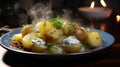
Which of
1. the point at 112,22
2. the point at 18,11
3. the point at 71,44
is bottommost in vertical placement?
the point at 18,11

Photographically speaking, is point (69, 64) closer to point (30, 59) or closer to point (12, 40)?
point (30, 59)

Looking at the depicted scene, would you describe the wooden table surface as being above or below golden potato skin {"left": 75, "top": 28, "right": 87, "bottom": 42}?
below

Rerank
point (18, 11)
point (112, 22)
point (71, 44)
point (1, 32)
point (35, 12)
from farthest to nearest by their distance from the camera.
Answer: point (18, 11) → point (35, 12) → point (112, 22) → point (1, 32) → point (71, 44)

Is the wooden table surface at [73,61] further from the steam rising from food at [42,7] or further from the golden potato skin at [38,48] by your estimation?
the steam rising from food at [42,7]

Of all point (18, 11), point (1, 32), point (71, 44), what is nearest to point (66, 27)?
point (71, 44)

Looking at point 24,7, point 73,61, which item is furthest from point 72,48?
point 24,7

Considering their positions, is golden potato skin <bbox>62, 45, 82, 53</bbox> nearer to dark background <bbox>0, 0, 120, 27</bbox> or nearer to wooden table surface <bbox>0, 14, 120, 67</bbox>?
wooden table surface <bbox>0, 14, 120, 67</bbox>

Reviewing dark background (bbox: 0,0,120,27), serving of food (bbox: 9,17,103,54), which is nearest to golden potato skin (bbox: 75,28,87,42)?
serving of food (bbox: 9,17,103,54)

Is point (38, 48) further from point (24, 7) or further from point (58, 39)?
point (24, 7)
